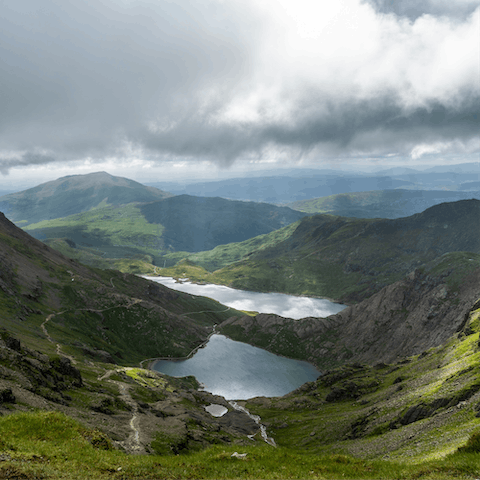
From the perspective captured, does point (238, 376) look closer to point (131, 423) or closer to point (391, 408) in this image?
point (391, 408)

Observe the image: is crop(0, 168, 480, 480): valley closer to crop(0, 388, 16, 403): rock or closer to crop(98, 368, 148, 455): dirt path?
crop(0, 388, 16, 403): rock

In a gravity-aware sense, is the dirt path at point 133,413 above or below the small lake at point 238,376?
above

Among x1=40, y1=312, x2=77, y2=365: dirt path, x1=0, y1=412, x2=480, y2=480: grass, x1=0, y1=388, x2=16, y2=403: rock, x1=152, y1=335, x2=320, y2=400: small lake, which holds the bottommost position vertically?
x1=152, y1=335, x2=320, y2=400: small lake

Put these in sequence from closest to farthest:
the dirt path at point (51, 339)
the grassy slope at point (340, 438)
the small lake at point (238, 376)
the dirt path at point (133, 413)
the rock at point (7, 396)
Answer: the grassy slope at point (340, 438) < the rock at point (7, 396) < the dirt path at point (133, 413) < the dirt path at point (51, 339) < the small lake at point (238, 376)

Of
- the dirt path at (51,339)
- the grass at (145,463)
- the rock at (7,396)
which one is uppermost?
the grass at (145,463)

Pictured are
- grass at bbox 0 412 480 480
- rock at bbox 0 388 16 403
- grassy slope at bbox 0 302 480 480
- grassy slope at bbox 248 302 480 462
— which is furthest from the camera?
grassy slope at bbox 248 302 480 462

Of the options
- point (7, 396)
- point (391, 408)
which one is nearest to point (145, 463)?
point (7, 396)

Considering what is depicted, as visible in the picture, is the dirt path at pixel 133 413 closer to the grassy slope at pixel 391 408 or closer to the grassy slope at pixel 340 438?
the grassy slope at pixel 340 438

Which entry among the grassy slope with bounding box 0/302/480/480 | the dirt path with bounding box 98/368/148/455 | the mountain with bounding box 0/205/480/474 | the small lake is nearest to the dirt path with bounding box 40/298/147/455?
the dirt path with bounding box 98/368/148/455

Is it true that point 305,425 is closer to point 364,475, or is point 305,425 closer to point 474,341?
point 474,341

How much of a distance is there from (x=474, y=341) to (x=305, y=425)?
200 feet

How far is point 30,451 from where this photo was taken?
22672 mm

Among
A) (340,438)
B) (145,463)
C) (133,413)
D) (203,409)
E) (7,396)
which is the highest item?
(145,463)

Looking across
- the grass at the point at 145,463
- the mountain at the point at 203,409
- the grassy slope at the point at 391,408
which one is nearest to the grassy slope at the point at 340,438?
the grass at the point at 145,463
